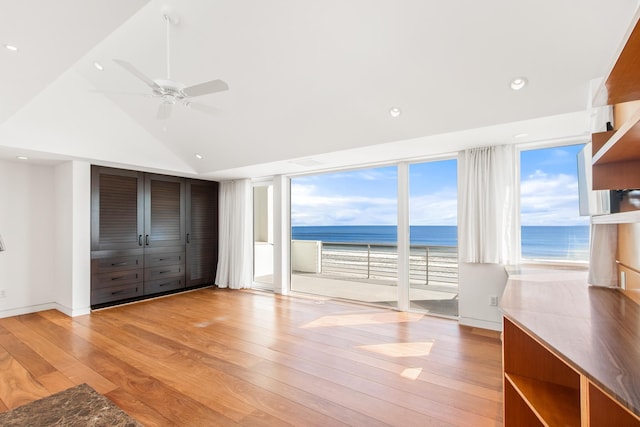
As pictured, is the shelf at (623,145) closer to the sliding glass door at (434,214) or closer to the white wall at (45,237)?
the sliding glass door at (434,214)

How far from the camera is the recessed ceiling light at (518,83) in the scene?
2.44m

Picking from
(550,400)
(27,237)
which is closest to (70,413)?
(550,400)

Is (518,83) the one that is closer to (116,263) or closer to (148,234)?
(148,234)

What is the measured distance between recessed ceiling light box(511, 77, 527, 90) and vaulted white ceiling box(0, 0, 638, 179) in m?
0.04

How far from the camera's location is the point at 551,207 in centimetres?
367

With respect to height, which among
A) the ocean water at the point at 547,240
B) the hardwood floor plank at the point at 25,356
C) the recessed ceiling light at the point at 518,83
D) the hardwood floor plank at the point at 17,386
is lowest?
the hardwood floor plank at the point at 25,356

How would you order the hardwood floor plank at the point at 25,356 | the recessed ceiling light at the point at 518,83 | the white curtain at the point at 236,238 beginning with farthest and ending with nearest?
the white curtain at the point at 236,238 < the hardwood floor plank at the point at 25,356 < the recessed ceiling light at the point at 518,83

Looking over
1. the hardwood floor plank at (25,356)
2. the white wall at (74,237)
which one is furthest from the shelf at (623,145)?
the white wall at (74,237)

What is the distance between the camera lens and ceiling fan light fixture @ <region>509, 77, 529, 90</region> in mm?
2438

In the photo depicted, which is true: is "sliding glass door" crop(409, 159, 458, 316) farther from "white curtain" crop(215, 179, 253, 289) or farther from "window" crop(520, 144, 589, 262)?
"white curtain" crop(215, 179, 253, 289)

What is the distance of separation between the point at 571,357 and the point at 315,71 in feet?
9.19

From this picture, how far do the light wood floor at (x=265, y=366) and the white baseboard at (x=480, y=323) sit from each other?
0.40 ft

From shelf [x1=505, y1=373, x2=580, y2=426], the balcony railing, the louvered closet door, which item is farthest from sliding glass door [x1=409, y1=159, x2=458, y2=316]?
the louvered closet door

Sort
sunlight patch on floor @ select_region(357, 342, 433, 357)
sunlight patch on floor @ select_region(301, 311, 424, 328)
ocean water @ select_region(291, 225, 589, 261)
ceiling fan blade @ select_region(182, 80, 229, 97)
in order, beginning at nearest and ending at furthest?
ceiling fan blade @ select_region(182, 80, 229, 97), sunlight patch on floor @ select_region(357, 342, 433, 357), ocean water @ select_region(291, 225, 589, 261), sunlight patch on floor @ select_region(301, 311, 424, 328)
